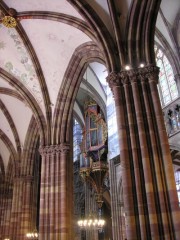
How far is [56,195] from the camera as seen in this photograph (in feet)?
37.4

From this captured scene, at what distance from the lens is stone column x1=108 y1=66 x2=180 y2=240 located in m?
6.46

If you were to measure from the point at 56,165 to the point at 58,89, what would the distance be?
3392 millimetres

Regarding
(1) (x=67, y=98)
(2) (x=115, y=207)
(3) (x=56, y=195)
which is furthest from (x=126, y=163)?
(2) (x=115, y=207)

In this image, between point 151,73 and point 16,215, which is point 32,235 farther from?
point 151,73

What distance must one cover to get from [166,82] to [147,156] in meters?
7.88

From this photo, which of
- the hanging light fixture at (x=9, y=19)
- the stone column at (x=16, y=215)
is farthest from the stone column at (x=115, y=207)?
the hanging light fixture at (x=9, y=19)

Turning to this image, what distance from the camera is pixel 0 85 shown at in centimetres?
1457

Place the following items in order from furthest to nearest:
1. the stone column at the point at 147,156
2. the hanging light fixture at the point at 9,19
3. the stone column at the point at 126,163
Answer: the hanging light fixture at the point at 9,19
the stone column at the point at 126,163
the stone column at the point at 147,156

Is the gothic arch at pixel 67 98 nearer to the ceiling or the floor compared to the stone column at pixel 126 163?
nearer to the ceiling

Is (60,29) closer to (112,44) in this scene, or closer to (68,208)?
(112,44)

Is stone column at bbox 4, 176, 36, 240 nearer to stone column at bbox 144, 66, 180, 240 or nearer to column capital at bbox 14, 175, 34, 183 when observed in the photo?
column capital at bbox 14, 175, 34, 183

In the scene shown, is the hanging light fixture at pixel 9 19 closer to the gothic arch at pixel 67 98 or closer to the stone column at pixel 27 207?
the gothic arch at pixel 67 98

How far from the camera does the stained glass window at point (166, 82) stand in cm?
1362

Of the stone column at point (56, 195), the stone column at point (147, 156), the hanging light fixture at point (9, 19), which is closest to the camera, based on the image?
the stone column at point (147, 156)
